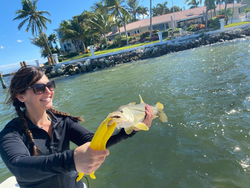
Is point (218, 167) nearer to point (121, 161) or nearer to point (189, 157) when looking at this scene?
point (189, 157)

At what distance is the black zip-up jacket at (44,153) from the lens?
1.24m

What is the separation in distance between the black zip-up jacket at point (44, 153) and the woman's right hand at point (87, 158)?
0.05 m

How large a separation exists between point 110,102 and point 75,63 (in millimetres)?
21934

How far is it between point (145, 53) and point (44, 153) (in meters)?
26.6

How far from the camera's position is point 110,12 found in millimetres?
33844

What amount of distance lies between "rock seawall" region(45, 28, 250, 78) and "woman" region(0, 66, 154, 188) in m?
25.6

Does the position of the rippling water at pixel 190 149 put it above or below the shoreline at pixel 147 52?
below

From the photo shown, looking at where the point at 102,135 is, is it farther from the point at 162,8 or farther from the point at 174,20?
the point at 162,8

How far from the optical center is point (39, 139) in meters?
1.85

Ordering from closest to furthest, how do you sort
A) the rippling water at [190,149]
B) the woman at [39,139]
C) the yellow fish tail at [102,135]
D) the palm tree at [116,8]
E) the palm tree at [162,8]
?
the yellow fish tail at [102,135] < the woman at [39,139] < the rippling water at [190,149] < the palm tree at [116,8] < the palm tree at [162,8]

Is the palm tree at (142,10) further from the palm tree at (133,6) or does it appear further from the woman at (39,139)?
the woman at (39,139)

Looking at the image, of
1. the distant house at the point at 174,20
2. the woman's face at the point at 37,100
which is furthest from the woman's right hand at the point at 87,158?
the distant house at the point at 174,20

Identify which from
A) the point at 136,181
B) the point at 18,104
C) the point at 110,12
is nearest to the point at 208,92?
the point at 136,181

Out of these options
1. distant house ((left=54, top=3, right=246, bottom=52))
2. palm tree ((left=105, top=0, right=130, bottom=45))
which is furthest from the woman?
distant house ((left=54, top=3, right=246, bottom=52))
